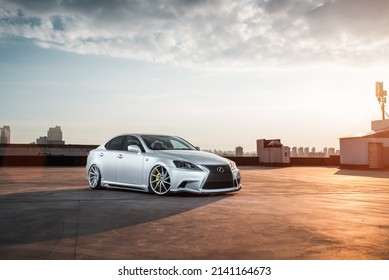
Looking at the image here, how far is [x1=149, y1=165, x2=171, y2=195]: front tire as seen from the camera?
8625 mm

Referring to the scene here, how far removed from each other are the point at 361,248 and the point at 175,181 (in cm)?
505

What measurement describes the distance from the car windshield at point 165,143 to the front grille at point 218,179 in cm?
156

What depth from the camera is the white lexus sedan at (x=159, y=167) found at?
8383mm

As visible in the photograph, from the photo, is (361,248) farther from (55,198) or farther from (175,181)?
(55,198)

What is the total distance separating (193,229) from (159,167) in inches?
161

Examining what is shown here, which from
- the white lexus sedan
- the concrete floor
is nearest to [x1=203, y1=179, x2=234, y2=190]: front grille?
the white lexus sedan

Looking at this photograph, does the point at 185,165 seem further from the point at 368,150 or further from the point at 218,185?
the point at 368,150

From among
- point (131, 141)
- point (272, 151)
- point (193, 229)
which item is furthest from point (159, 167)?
point (272, 151)

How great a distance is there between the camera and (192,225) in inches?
198

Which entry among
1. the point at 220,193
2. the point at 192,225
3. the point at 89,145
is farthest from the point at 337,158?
the point at 192,225

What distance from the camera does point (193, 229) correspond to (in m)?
4.76

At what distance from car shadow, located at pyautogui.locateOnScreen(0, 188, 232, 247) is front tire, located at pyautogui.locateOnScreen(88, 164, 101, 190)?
163 centimetres
